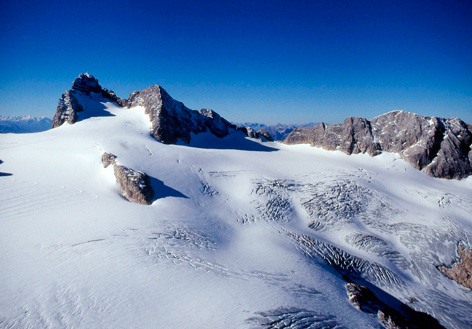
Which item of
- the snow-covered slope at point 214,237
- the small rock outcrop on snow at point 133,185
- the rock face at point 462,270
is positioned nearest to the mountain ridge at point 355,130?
the snow-covered slope at point 214,237

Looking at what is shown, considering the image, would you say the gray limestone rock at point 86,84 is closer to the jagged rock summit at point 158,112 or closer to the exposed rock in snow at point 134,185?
the jagged rock summit at point 158,112

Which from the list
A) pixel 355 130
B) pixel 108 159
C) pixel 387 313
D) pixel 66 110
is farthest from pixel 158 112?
pixel 387 313

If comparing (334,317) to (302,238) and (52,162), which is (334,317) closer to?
(302,238)

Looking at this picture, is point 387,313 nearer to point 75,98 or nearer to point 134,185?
point 134,185

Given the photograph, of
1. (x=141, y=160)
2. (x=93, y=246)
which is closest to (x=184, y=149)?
(x=141, y=160)

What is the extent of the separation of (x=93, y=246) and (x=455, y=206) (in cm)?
3452

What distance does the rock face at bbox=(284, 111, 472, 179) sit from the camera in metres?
29.3

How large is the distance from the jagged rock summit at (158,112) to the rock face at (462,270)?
118ft

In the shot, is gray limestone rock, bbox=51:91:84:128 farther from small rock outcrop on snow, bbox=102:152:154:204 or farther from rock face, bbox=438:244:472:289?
rock face, bbox=438:244:472:289

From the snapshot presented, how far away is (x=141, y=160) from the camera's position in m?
25.3

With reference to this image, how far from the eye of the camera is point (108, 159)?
23.3m

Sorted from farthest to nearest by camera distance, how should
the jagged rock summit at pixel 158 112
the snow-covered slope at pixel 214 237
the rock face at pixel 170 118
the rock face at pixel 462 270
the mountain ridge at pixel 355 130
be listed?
the jagged rock summit at pixel 158 112 → the rock face at pixel 170 118 → the mountain ridge at pixel 355 130 → the rock face at pixel 462 270 → the snow-covered slope at pixel 214 237

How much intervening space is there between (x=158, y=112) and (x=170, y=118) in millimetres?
2325

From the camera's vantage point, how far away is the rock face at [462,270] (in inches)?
698
